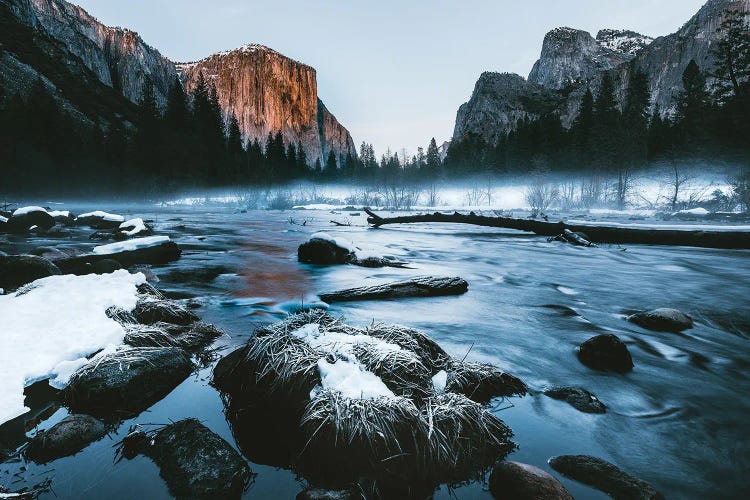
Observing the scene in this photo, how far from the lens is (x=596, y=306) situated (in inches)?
296

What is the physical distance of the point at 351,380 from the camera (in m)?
2.87

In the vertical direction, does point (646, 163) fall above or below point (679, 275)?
above

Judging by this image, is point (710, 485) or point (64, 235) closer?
point (710, 485)

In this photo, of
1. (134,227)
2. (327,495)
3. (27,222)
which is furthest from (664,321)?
(27,222)

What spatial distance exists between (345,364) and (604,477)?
189 cm

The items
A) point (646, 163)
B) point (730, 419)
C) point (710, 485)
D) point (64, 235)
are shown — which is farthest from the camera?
point (646, 163)

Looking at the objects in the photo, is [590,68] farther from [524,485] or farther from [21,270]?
[524,485]

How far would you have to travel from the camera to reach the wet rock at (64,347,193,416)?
3096mm

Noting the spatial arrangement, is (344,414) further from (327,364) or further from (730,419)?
(730,419)

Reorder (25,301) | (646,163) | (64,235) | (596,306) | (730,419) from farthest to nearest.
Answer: (646,163), (64,235), (596,306), (25,301), (730,419)

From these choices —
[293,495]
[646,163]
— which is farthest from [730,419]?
[646,163]

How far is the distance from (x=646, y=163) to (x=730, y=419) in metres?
62.6

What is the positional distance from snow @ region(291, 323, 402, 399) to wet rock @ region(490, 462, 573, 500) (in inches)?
33.4

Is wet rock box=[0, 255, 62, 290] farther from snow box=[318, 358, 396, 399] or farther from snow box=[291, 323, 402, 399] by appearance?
snow box=[318, 358, 396, 399]
